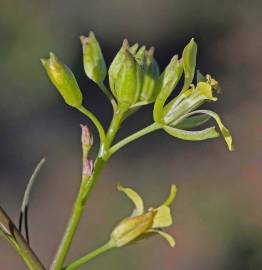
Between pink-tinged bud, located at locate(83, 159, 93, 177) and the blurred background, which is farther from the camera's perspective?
the blurred background

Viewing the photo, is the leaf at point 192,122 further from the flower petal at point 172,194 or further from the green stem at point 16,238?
the green stem at point 16,238

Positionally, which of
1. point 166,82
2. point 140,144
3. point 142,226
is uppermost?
point 166,82

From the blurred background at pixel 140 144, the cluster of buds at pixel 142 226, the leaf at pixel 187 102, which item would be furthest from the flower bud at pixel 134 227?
the blurred background at pixel 140 144

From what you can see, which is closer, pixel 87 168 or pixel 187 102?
pixel 87 168

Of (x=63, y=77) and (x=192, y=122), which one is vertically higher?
(x=63, y=77)

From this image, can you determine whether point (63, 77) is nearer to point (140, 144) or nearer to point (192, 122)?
point (192, 122)

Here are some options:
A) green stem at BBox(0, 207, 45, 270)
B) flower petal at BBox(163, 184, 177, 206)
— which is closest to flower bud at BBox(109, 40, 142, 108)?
flower petal at BBox(163, 184, 177, 206)

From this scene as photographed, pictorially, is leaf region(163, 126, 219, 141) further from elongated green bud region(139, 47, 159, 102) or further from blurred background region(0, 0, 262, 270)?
blurred background region(0, 0, 262, 270)

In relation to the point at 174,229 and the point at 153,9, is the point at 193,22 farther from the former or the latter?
the point at 174,229

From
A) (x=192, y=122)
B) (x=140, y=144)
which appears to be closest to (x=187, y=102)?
(x=192, y=122)
